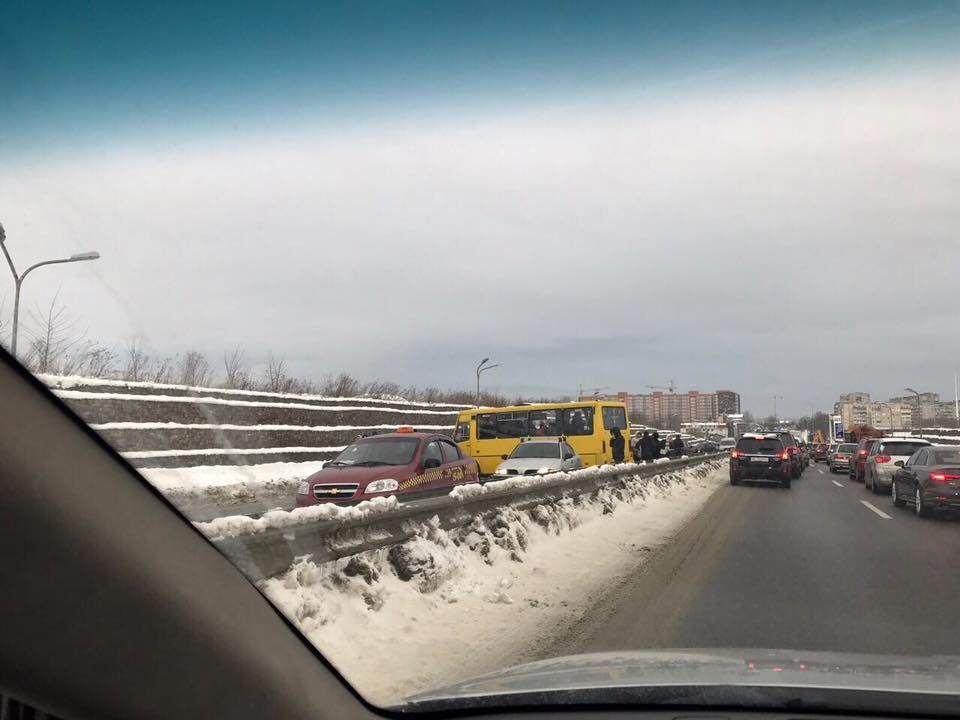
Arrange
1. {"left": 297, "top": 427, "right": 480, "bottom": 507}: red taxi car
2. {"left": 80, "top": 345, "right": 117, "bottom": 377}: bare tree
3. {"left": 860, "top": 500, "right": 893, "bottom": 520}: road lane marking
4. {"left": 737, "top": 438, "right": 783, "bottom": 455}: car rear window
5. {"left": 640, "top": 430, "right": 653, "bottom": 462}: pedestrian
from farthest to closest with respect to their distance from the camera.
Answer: {"left": 640, "top": 430, "right": 653, "bottom": 462}: pedestrian
{"left": 737, "top": 438, "right": 783, "bottom": 455}: car rear window
{"left": 860, "top": 500, "right": 893, "bottom": 520}: road lane marking
{"left": 297, "top": 427, "right": 480, "bottom": 507}: red taxi car
{"left": 80, "top": 345, "right": 117, "bottom": 377}: bare tree

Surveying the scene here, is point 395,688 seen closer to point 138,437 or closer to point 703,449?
point 138,437

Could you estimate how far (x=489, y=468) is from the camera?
26.8 m

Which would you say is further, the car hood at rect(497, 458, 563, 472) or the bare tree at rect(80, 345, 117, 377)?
the car hood at rect(497, 458, 563, 472)

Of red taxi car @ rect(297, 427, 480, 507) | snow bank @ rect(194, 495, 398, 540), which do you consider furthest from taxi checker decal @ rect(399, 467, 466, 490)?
snow bank @ rect(194, 495, 398, 540)

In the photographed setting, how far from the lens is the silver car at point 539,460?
1902 centimetres

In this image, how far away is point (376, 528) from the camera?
6.33 m

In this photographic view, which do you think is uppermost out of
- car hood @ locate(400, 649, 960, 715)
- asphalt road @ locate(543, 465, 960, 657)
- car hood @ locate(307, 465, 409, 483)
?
car hood @ locate(307, 465, 409, 483)

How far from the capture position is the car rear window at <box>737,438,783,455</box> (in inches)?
976

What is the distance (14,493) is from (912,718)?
2726 mm

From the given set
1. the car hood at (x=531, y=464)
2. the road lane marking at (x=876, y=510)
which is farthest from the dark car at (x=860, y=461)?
the car hood at (x=531, y=464)

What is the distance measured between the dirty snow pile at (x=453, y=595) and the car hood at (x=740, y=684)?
1.62 ft

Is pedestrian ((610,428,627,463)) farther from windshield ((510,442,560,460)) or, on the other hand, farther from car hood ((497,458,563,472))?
car hood ((497,458,563,472))

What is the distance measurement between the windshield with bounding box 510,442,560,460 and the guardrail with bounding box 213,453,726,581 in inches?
205

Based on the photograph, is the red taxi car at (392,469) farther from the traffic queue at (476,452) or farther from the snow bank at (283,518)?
the snow bank at (283,518)
